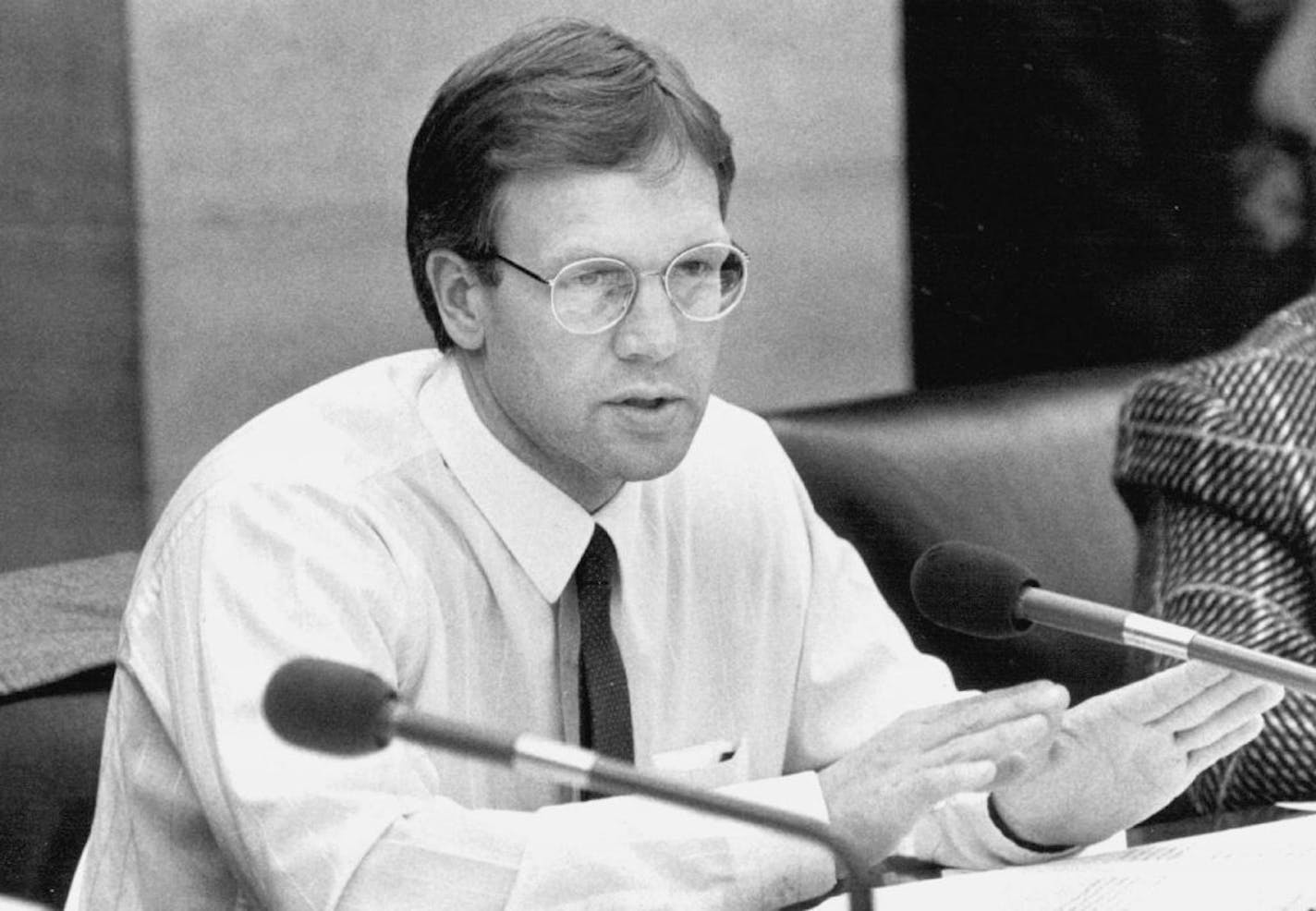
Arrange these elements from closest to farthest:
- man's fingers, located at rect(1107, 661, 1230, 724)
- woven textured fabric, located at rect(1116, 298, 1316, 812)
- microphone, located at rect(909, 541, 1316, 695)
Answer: microphone, located at rect(909, 541, 1316, 695)
man's fingers, located at rect(1107, 661, 1230, 724)
woven textured fabric, located at rect(1116, 298, 1316, 812)

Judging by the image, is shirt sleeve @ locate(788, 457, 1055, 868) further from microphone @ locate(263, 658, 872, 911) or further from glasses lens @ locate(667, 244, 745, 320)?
microphone @ locate(263, 658, 872, 911)

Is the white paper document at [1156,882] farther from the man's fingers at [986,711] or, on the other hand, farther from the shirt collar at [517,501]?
the shirt collar at [517,501]

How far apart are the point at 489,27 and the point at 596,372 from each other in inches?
28.1

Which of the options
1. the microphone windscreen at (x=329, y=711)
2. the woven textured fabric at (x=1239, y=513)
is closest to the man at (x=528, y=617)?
the microphone windscreen at (x=329, y=711)

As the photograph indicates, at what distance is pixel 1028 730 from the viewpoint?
5.06 ft

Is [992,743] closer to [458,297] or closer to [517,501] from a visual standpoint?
[517,501]

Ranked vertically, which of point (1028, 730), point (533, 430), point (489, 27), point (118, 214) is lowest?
point (1028, 730)

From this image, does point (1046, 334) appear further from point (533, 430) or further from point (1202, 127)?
point (533, 430)

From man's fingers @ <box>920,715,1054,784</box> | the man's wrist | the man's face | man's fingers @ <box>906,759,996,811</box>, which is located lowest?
the man's wrist

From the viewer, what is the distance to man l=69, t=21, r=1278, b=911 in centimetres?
154

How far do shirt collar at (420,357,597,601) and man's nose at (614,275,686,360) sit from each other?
15 centimetres

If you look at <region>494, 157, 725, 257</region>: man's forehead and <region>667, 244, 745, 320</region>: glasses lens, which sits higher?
<region>494, 157, 725, 257</region>: man's forehead

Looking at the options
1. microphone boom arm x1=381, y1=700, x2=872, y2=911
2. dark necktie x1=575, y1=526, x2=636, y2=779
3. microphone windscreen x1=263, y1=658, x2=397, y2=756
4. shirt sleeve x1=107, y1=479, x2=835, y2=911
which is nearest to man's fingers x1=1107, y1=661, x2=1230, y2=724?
shirt sleeve x1=107, y1=479, x2=835, y2=911

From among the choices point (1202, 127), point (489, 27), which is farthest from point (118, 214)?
point (1202, 127)
